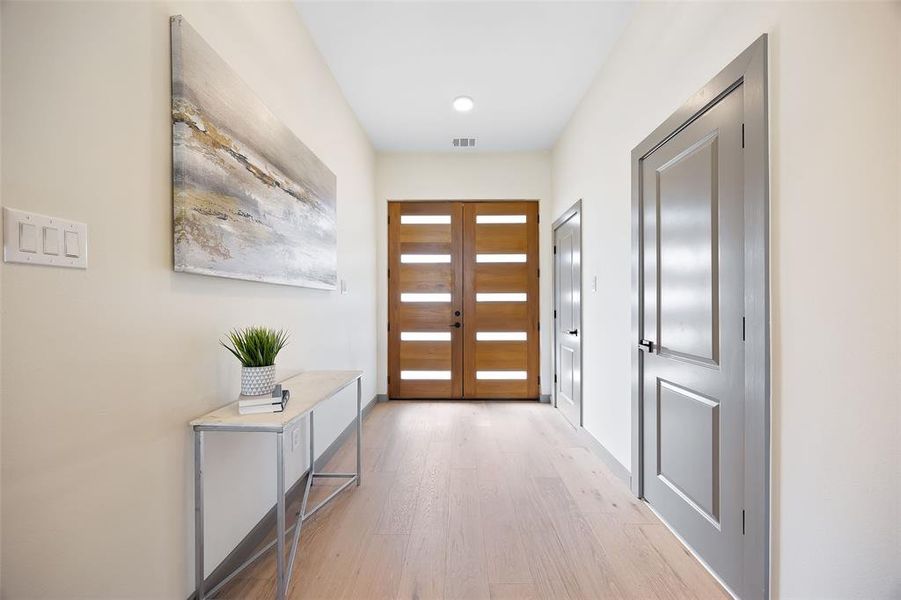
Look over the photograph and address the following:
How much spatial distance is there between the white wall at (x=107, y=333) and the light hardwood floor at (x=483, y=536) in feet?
1.62

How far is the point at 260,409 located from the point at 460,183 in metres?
3.67

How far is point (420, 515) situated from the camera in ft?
6.79

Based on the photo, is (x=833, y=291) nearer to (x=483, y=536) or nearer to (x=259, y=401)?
(x=483, y=536)

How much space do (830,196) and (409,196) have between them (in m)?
3.88

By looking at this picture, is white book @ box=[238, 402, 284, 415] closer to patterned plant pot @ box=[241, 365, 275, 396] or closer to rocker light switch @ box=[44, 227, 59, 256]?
patterned plant pot @ box=[241, 365, 275, 396]

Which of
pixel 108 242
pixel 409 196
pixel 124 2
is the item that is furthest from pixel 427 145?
pixel 108 242

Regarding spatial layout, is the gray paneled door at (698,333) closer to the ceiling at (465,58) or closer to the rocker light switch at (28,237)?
the ceiling at (465,58)

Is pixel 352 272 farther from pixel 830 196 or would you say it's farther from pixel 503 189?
pixel 830 196

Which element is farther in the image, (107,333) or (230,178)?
(230,178)

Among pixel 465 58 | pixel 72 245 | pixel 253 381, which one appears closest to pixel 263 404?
pixel 253 381

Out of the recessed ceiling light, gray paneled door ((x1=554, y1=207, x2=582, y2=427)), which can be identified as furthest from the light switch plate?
gray paneled door ((x1=554, y1=207, x2=582, y2=427))

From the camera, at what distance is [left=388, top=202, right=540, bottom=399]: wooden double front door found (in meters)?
4.53

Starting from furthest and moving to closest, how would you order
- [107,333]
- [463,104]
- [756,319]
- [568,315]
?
[568,315]
[463,104]
[756,319]
[107,333]

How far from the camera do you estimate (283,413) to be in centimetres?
145
